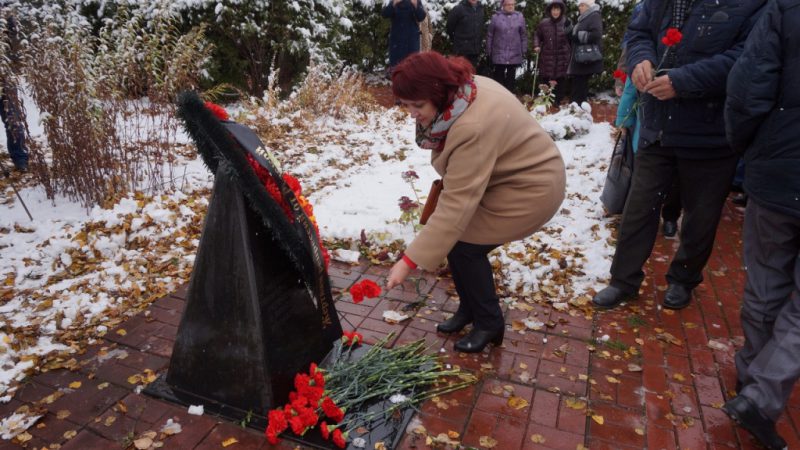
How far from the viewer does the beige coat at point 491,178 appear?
7.12 feet

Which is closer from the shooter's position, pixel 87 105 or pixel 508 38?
pixel 87 105

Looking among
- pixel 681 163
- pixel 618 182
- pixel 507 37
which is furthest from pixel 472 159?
pixel 507 37

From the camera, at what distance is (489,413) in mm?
2443

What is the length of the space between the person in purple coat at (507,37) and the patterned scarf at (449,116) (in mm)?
7210

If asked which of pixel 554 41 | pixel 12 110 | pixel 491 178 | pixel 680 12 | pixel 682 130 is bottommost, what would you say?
pixel 12 110

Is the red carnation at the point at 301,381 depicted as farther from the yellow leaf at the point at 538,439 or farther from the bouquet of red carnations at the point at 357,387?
the yellow leaf at the point at 538,439

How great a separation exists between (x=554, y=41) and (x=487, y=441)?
7.91 meters

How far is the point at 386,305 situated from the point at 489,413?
3.68ft

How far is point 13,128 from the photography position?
16.2 feet

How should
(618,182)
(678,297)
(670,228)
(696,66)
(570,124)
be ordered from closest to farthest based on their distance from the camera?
(696,66) → (678,297) → (618,182) → (670,228) → (570,124)

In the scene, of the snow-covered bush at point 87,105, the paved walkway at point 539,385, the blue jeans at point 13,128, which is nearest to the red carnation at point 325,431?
the paved walkway at point 539,385

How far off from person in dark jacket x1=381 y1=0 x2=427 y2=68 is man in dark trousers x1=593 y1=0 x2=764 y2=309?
602cm

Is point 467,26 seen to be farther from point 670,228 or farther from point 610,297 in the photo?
point 610,297

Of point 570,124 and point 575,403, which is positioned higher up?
point 570,124
